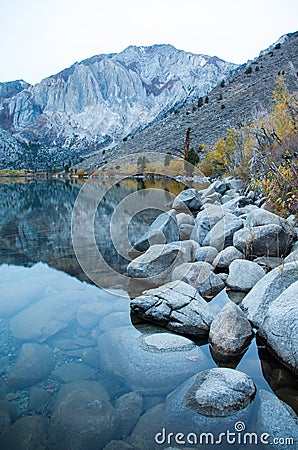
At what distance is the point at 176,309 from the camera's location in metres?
5.36

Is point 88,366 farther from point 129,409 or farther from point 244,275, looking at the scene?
point 244,275

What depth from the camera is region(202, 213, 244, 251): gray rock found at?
8.54 meters

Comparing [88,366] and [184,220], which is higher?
[184,220]

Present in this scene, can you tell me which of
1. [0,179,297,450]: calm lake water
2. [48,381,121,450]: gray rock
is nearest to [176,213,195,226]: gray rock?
[0,179,297,450]: calm lake water

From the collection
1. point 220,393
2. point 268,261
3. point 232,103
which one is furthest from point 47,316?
point 232,103

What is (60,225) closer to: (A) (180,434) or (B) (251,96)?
(A) (180,434)

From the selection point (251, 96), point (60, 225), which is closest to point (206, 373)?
point (60, 225)

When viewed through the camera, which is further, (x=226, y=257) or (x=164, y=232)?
(x=164, y=232)

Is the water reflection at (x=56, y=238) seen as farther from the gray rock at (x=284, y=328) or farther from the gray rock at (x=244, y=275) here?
the gray rock at (x=284, y=328)

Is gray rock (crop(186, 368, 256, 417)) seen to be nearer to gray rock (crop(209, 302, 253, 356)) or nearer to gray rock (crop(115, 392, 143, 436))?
gray rock (crop(115, 392, 143, 436))

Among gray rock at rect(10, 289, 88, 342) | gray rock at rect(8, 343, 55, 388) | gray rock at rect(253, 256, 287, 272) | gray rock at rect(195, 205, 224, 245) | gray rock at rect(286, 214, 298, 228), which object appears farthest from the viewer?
gray rock at rect(195, 205, 224, 245)

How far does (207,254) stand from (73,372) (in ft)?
15.4

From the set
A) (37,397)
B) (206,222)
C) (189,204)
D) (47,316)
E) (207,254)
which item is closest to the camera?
(37,397)

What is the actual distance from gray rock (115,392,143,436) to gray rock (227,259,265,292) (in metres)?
3.40
